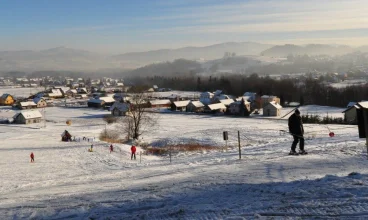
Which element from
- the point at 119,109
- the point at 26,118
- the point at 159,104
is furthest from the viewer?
the point at 159,104

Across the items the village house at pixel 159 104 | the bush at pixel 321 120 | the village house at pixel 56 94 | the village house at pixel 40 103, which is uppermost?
the village house at pixel 56 94

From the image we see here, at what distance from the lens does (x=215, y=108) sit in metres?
63.7

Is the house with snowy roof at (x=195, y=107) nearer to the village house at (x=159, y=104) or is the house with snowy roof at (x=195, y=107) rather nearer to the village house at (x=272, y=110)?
the village house at (x=159, y=104)

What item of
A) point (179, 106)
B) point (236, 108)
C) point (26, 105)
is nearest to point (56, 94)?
point (26, 105)

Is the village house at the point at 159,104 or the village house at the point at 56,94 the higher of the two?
the village house at the point at 56,94

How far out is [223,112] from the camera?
2517 inches

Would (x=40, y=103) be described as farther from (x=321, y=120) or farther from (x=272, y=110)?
(x=321, y=120)

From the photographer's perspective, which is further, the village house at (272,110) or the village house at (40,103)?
the village house at (40,103)

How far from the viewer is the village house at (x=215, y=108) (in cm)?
6341

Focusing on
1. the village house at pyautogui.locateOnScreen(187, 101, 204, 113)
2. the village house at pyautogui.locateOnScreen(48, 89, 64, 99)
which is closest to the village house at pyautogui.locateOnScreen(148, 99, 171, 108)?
the village house at pyautogui.locateOnScreen(187, 101, 204, 113)

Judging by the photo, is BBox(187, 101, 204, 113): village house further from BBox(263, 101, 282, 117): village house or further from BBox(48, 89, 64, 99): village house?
BBox(48, 89, 64, 99): village house

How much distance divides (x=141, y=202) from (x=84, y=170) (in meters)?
12.1

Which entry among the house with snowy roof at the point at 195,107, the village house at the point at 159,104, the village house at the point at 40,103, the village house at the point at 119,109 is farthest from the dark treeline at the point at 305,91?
the village house at the point at 40,103

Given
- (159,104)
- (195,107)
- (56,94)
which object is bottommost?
(195,107)
